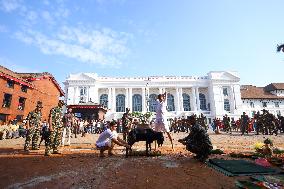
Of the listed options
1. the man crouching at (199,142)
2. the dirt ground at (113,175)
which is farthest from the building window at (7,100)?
the man crouching at (199,142)

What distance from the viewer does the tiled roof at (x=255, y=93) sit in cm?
5325

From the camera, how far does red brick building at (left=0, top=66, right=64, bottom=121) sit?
27.5 meters

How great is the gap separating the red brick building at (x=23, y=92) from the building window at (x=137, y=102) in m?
20.3

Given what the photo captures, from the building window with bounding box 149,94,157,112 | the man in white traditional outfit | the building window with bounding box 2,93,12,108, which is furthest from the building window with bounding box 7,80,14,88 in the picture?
the building window with bounding box 149,94,157,112

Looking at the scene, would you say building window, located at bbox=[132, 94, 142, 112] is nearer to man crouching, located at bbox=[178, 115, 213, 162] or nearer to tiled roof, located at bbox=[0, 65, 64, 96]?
tiled roof, located at bbox=[0, 65, 64, 96]

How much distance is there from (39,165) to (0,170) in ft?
2.95

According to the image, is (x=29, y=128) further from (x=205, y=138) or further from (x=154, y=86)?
(x=154, y=86)

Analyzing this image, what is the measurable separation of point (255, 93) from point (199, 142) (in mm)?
54197

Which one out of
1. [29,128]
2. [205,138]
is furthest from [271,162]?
[29,128]

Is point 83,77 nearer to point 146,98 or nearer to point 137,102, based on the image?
point 137,102

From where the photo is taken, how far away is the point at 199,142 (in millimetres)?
6668

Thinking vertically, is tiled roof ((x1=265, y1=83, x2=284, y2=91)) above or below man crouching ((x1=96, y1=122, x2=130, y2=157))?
above

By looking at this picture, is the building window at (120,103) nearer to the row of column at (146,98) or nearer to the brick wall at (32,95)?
the row of column at (146,98)

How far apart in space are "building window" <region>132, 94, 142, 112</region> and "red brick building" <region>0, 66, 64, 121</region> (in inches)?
800
